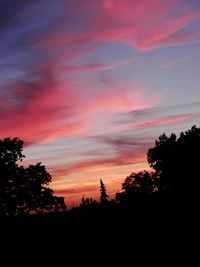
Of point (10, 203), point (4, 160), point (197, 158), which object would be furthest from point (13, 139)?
point (197, 158)

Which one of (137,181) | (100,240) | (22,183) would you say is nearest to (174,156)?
(137,181)

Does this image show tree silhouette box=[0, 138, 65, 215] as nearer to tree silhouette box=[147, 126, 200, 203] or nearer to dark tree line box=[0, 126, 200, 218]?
dark tree line box=[0, 126, 200, 218]

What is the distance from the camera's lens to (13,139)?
129 ft

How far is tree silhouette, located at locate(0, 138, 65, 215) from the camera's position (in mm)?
38281

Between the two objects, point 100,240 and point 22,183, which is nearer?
point 100,240

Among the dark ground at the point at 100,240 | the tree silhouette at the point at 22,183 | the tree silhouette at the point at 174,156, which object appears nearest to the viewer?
the dark ground at the point at 100,240

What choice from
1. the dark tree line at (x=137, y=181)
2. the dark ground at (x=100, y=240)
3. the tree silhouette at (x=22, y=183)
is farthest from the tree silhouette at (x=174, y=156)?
the dark ground at (x=100, y=240)

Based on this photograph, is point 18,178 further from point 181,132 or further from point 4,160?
point 181,132

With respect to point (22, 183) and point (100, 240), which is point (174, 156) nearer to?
point (22, 183)

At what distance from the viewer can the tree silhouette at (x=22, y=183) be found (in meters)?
38.3

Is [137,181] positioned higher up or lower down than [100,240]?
higher up

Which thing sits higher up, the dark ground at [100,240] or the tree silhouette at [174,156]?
the tree silhouette at [174,156]

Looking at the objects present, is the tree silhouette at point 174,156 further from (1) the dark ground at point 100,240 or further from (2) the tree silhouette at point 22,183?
(1) the dark ground at point 100,240

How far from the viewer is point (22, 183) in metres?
38.9
